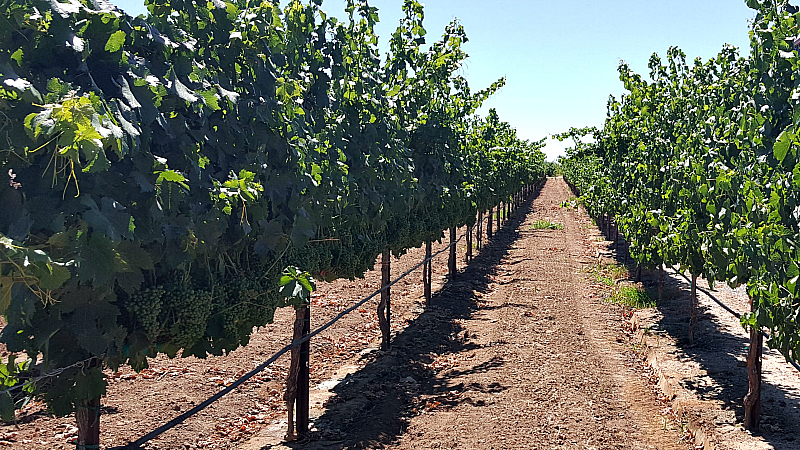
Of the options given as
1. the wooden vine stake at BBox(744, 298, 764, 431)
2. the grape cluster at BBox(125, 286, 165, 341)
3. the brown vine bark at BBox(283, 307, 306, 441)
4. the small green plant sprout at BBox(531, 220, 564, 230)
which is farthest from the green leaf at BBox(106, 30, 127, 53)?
the small green plant sprout at BBox(531, 220, 564, 230)

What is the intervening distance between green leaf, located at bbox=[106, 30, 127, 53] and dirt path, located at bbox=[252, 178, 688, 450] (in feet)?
15.0

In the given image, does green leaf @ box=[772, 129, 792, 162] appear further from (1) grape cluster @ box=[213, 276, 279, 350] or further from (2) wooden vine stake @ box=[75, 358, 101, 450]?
(2) wooden vine stake @ box=[75, 358, 101, 450]

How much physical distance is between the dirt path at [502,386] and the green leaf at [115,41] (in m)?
4.58

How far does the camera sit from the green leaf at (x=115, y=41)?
3.35m

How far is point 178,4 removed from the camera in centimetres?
431

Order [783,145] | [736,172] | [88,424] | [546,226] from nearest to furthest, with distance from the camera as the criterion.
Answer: [88,424]
[783,145]
[736,172]
[546,226]

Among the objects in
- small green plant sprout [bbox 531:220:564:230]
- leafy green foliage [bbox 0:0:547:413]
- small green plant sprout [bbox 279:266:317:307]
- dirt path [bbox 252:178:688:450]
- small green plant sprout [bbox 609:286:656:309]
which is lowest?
dirt path [bbox 252:178:688:450]

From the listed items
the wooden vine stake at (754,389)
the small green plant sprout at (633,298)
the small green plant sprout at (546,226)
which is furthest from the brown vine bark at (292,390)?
the small green plant sprout at (546,226)

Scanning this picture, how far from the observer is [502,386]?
8.59 meters

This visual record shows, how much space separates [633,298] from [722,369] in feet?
16.3

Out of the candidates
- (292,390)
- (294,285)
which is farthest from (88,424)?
(292,390)

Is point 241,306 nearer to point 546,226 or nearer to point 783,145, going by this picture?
point 783,145

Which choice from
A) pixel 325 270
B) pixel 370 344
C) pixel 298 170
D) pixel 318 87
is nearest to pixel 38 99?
pixel 298 170

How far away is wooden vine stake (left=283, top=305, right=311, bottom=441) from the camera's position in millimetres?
6727
